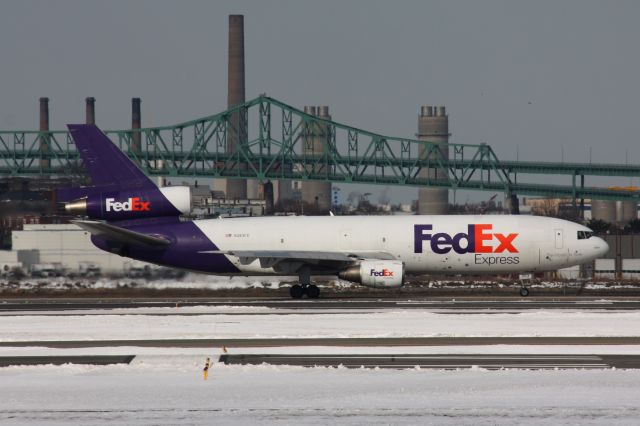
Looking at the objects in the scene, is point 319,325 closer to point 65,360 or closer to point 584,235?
point 65,360

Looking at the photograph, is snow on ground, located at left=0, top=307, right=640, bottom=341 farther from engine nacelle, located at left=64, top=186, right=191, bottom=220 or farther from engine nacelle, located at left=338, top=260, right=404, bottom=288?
engine nacelle, located at left=64, top=186, right=191, bottom=220

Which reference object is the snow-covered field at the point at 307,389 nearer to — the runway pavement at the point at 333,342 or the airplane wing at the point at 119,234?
the runway pavement at the point at 333,342

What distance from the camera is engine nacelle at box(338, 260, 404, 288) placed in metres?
49.6

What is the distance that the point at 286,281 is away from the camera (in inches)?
2429

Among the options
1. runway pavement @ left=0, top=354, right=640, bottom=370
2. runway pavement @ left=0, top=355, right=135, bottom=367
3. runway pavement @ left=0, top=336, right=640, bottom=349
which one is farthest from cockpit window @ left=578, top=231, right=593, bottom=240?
runway pavement @ left=0, top=355, right=135, bottom=367

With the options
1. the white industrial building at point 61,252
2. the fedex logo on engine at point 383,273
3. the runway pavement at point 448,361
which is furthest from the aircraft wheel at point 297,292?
the runway pavement at point 448,361

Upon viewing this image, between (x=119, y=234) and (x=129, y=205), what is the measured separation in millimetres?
2146

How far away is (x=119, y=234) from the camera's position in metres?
50.9

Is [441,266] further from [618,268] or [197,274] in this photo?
[618,268]

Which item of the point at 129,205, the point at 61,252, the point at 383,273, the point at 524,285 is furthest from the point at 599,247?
the point at 61,252

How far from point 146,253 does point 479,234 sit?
49.0 ft

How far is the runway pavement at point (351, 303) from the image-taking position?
4416cm

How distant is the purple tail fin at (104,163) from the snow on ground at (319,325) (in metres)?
12.5

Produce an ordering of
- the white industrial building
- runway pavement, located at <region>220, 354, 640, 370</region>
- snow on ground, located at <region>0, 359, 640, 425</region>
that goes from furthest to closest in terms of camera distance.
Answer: the white industrial building < runway pavement, located at <region>220, 354, 640, 370</region> < snow on ground, located at <region>0, 359, 640, 425</region>
